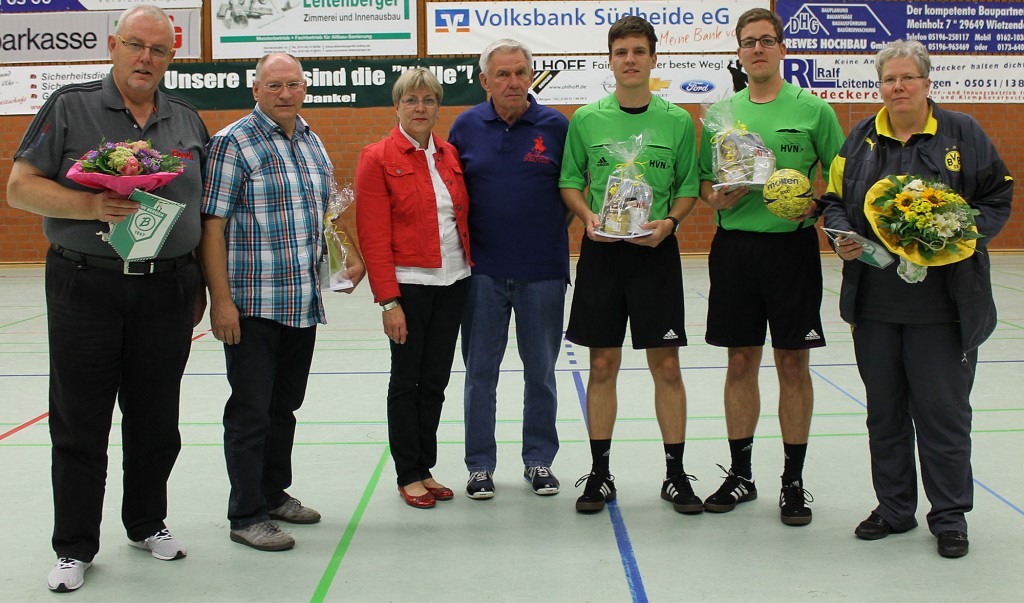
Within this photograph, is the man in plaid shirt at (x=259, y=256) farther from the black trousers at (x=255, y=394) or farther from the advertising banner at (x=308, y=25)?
the advertising banner at (x=308, y=25)

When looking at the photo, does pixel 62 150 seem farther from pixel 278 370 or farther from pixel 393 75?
pixel 393 75

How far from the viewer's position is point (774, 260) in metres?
3.87

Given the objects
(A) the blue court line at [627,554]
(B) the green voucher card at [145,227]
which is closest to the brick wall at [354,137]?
(A) the blue court line at [627,554]

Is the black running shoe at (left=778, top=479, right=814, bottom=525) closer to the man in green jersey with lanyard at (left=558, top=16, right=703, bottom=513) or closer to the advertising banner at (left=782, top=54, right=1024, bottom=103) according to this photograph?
the man in green jersey with lanyard at (left=558, top=16, right=703, bottom=513)

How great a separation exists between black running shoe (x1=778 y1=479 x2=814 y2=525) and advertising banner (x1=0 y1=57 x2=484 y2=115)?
11076mm

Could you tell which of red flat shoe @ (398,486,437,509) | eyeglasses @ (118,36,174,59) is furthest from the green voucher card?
red flat shoe @ (398,486,437,509)

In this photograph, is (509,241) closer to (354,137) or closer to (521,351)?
(521,351)

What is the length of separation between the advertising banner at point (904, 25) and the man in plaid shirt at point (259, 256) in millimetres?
12314

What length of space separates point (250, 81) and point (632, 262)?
11566mm

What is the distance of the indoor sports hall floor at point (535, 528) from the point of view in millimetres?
3199

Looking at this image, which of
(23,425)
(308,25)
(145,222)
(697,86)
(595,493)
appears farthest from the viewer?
(697,86)

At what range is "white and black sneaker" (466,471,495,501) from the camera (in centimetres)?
418

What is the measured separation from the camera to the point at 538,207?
418cm

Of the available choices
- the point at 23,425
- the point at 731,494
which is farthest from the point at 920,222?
the point at 23,425
